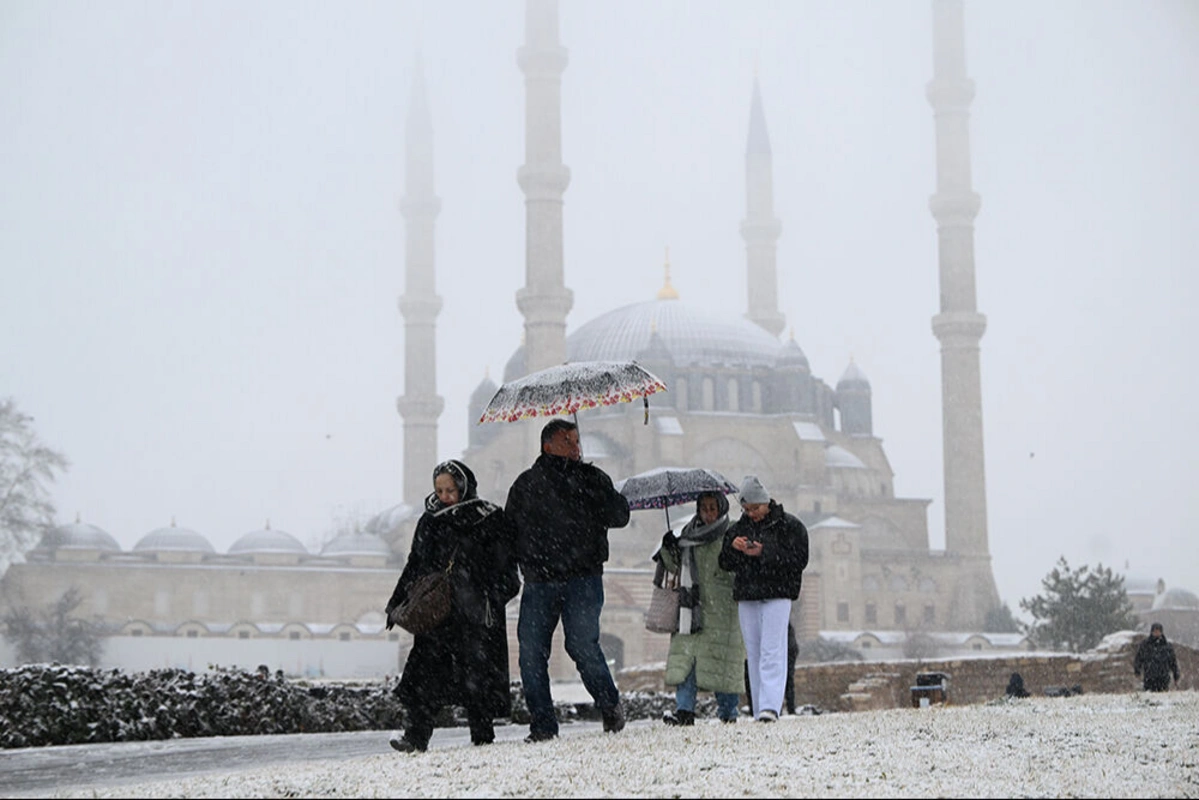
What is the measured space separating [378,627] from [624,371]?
36.7 m

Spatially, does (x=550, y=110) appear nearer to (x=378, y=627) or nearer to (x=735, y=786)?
(x=378, y=627)

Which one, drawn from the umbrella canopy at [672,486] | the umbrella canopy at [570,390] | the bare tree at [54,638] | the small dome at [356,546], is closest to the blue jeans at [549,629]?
the umbrella canopy at [570,390]

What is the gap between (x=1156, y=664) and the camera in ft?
41.0

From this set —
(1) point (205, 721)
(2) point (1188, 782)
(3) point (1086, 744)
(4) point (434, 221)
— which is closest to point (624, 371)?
(3) point (1086, 744)

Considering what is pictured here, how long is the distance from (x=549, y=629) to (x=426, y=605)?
69 centimetres

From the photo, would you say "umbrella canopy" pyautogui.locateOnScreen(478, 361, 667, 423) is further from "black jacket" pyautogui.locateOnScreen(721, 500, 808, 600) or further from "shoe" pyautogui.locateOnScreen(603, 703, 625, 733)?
"shoe" pyautogui.locateOnScreen(603, 703, 625, 733)

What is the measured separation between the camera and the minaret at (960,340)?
44719 millimetres

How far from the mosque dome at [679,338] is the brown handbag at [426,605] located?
42384mm

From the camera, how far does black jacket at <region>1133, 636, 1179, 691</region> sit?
1248 centimetres

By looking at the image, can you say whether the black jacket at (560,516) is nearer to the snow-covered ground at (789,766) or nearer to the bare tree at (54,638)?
the snow-covered ground at (789,766)

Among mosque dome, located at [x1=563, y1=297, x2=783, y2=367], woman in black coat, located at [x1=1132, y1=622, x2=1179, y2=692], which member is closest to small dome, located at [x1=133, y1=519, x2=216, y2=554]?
mosque dome, located at [x1=563, y1=297, x2=783, y2=367]

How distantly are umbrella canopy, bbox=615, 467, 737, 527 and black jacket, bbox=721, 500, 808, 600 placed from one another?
44.1 inches

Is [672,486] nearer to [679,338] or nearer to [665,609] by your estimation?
[665,609]

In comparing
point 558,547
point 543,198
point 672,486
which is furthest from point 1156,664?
point 543,198
